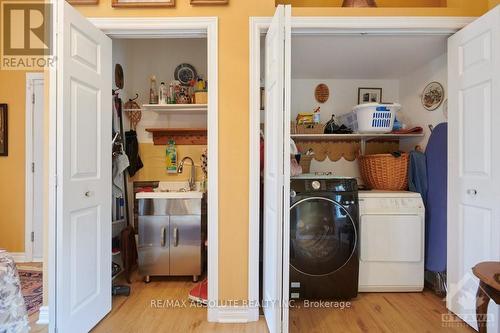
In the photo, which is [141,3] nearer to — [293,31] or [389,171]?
[293,31]

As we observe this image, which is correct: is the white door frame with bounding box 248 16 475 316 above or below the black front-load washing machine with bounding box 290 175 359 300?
above

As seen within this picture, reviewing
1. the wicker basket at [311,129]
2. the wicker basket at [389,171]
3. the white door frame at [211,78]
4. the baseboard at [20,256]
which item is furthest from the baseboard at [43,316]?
the wicker basket at [389,171]

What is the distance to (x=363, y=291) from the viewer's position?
241 cm

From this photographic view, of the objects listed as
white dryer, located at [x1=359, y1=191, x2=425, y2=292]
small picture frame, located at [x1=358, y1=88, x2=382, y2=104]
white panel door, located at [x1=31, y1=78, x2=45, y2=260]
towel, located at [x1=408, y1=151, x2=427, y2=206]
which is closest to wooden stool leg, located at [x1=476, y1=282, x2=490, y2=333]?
white dryer, located at [x1=359, y1=191, x2=425, y2=292]

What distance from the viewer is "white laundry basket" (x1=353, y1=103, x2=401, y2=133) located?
8.25 ft

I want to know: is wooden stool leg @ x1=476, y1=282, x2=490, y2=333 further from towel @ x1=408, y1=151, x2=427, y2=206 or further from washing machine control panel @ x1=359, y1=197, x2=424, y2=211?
towel @ x1=408, y1=151, x2=427, y2=206

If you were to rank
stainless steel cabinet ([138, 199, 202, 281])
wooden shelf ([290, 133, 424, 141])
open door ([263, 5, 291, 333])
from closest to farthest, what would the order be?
1. open door ([263, 5, 291, 333])
2. stainless steel cabinet ([138, 199, 202, 281])
3. wooden shelf ([290, 133, 424, 141])

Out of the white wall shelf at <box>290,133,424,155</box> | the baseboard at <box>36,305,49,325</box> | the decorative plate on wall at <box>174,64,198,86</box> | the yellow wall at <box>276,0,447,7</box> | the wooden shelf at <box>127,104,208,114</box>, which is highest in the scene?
the yellow wall at <box>276,0,447,7</box>

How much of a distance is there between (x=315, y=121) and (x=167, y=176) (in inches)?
65.2

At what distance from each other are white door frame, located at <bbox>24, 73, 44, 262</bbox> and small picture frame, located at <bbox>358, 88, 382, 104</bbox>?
341 centimetres

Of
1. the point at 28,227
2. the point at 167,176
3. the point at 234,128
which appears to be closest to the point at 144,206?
the point at 167,176

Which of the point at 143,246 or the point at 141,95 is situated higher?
the point at 141,95

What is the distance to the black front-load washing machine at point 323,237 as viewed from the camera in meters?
2.20

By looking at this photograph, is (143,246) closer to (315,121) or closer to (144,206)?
(144,206)
